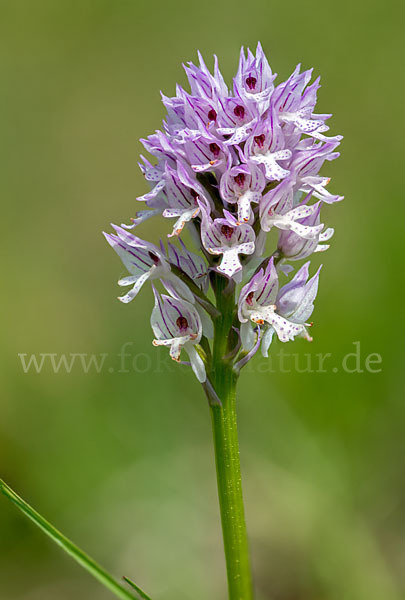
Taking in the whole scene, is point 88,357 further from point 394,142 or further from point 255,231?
point 394,142

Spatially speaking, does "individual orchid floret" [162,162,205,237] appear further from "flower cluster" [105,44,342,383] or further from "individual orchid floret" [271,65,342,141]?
"individual orchid floret" [271,65,342,141]

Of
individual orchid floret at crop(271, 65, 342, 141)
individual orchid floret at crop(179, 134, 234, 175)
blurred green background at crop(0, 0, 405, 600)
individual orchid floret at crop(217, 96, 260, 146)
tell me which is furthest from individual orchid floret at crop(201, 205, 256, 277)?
blurred green background at crop(0, 0, 405, 600)

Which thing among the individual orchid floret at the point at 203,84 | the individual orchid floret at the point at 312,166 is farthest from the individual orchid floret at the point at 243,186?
the individual orchid floret at the point at 203,84

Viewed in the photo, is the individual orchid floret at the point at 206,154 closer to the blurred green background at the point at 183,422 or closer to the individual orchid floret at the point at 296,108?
the individual orchid floret at the point at 296,108

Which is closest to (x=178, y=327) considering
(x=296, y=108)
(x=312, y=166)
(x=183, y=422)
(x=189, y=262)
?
(x=189, y=262)

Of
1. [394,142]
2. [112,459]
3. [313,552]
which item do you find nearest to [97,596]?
[112,459]

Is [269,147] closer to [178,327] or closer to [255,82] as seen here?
[255,82]
